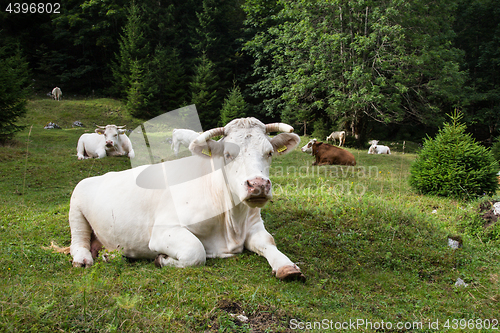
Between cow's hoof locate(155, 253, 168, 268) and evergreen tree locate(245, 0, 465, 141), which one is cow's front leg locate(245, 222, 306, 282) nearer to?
cow's hoof locate(155, 253, 168, 268)

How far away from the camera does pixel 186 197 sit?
4.64 m

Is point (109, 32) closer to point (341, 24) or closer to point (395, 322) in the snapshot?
point (341, 24)

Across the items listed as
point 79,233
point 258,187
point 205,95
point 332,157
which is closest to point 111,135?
point 332,157

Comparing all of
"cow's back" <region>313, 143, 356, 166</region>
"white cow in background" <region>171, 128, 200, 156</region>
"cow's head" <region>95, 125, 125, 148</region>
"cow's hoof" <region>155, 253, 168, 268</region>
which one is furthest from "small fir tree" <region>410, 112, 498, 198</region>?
"cow's head" <region>95, 125, 125, 148</region>

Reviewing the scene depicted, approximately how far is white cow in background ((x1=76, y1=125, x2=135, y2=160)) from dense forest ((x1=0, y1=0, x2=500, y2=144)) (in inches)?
144

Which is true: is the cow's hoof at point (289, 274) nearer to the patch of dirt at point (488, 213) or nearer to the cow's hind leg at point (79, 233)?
the cow's hind leg at point (79, 233)

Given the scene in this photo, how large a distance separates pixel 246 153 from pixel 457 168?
7087 millimetres

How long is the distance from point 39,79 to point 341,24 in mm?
31292

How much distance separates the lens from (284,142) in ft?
15.5

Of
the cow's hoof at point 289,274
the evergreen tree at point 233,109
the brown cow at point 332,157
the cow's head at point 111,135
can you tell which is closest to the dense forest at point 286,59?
the evergreen tree at point 233,109

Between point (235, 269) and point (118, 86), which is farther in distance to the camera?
point (118, 86)

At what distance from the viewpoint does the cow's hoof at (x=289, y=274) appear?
3.81 meters

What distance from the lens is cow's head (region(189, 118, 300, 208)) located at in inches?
145

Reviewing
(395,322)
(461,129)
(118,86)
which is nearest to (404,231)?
(395,322)
